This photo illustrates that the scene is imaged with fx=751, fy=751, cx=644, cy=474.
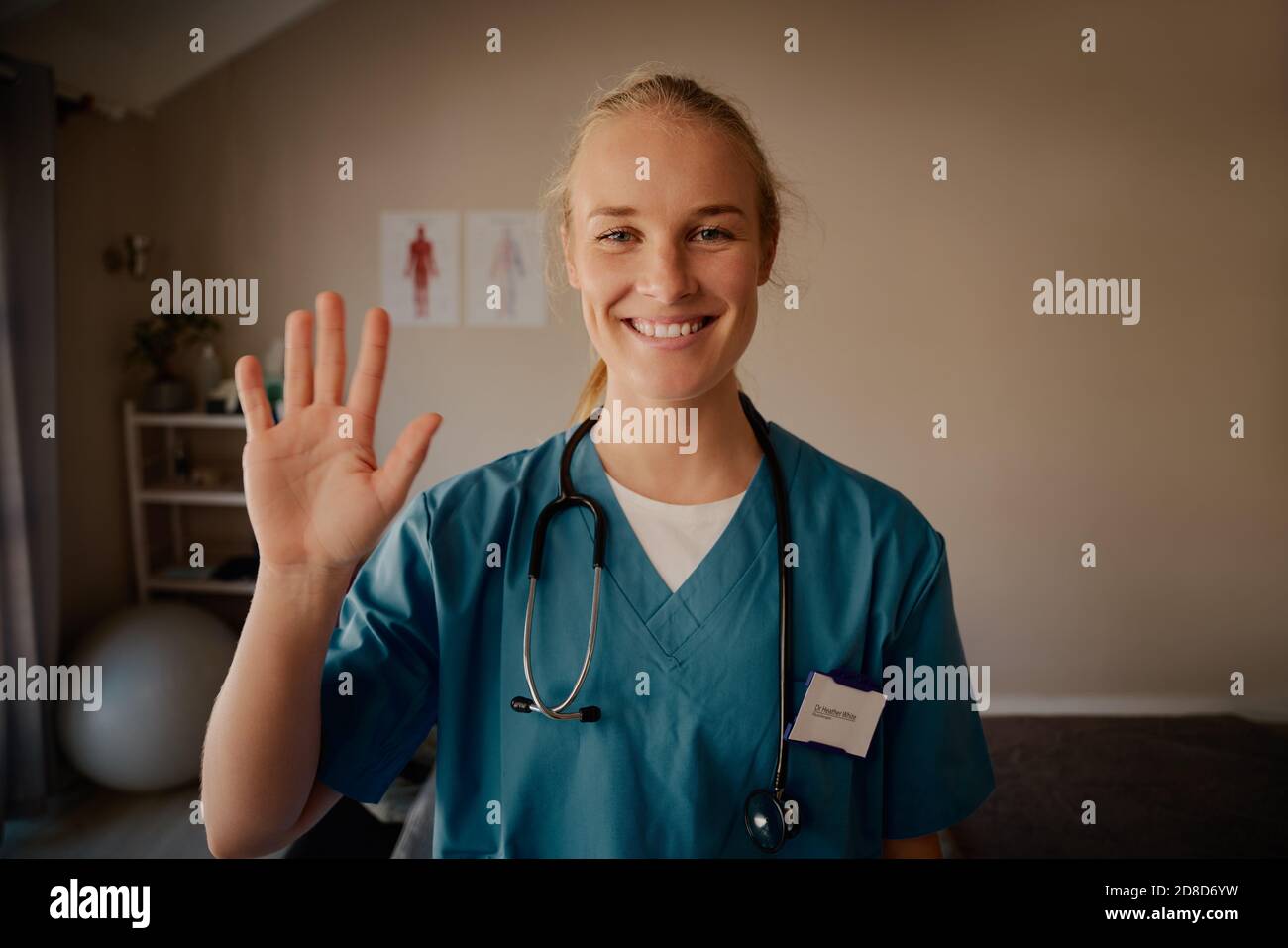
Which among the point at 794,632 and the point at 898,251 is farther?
the point at 898,251

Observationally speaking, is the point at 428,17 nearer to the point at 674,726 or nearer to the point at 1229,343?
the point at 674,726

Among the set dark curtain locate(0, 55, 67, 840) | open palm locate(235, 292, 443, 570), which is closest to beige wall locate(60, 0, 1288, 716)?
dark curtain locate(0, 55, 67, 840)

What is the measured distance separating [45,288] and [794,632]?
5.49ft

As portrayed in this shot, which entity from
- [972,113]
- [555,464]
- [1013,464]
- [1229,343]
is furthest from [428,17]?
[1229,343]

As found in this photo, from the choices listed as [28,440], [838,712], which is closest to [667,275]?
[838,712]

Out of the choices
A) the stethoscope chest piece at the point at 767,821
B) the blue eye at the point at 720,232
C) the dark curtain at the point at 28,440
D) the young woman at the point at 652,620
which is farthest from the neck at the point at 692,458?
the dark curtain at the point at 28,440

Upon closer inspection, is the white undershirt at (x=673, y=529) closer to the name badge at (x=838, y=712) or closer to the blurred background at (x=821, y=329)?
the name badge at (x=838, y=712)

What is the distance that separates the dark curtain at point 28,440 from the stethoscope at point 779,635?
4.42ft

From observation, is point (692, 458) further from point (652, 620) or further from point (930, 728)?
point (930, 728)

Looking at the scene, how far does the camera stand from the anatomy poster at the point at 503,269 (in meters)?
1.46

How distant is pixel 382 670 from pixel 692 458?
318 millimetres

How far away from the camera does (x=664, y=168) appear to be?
0.60 metres

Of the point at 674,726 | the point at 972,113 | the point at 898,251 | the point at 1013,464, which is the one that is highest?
the point at 972,113
